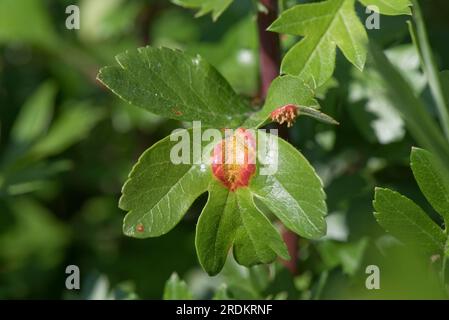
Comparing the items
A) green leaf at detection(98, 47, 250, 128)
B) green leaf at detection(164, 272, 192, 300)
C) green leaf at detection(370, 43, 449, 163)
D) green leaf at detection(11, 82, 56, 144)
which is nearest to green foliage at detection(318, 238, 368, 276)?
green leaf at detection(164, 272, 192, 300)

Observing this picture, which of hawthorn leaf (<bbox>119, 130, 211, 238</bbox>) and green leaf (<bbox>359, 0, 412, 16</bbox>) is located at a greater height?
green leaf (<bbox>359, 0, 412, 16</bbox>)

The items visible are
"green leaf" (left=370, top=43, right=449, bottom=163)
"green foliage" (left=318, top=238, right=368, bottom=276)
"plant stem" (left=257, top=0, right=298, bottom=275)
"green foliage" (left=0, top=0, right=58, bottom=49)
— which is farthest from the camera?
"green foliage" (left=0, top=0, right=58, bottom=49)

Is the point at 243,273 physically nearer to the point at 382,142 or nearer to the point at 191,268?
the point at 382,142

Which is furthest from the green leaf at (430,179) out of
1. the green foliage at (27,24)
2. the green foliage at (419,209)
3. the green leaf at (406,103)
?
the green foliage at (27,24)

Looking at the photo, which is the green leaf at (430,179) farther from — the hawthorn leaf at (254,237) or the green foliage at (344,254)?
the green foliage at (344,254)

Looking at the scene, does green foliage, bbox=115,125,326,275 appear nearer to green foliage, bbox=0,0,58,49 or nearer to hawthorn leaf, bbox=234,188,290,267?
hawthorn leaf, bbox=234,188,290,267

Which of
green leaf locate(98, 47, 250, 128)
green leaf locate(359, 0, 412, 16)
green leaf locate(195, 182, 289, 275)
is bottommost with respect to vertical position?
green leaf locate(195, 182, 289, 275)

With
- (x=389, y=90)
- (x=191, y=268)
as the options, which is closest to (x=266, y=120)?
(x=389, y=90)
